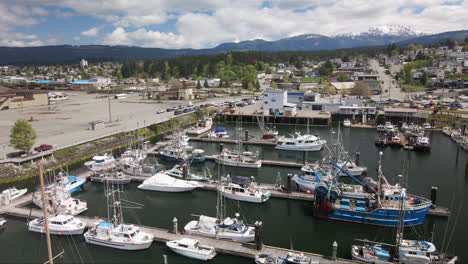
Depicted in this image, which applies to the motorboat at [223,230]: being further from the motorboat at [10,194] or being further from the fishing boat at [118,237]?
the motorboat at [10,194]

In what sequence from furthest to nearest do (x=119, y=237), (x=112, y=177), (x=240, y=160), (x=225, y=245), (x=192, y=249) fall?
(x=240, y=160), (x=112, y=177), (x=119, y=237), (x=225, y=245), (x=192, y=249)

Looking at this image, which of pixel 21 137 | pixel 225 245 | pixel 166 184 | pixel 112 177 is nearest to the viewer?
pixel 225 245

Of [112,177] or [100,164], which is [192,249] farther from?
[100,164]

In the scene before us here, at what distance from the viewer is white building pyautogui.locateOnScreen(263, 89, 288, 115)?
48.1 m

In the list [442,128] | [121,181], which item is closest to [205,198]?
[121,181]

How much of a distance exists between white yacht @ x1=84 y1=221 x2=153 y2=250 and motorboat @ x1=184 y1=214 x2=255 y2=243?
223cm

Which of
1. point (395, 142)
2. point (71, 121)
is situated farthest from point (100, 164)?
point (395, 142)

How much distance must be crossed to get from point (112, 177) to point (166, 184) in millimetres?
4357

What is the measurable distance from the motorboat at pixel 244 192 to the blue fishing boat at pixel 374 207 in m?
3.66

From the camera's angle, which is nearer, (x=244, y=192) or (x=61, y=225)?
(x=61, y=225)

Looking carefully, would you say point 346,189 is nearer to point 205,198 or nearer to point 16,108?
point 205,198

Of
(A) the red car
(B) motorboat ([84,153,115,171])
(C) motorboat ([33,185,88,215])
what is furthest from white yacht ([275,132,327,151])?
(A) the red car

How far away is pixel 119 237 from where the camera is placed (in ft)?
51.3

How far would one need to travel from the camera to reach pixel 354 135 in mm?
39750
